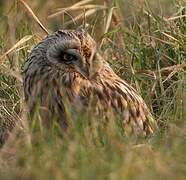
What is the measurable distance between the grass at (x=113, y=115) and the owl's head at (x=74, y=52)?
1.01ft

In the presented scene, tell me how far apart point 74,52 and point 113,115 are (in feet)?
1.38

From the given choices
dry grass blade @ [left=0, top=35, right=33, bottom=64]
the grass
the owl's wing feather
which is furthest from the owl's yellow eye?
dry grass blade @ [left=0, top=35, right=33, bottom=64]

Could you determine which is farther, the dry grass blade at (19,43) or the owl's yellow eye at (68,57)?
the dry grass blade at (19,43)

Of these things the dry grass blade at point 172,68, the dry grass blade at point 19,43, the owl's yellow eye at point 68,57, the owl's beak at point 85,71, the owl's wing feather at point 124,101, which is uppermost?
the dry grass blade at point 19,43

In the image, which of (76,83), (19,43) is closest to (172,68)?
(76,83)

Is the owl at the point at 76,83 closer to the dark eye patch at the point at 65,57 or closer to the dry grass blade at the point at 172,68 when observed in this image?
the dark eye patch at the point at 65,57

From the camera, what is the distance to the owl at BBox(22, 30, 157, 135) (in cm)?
484

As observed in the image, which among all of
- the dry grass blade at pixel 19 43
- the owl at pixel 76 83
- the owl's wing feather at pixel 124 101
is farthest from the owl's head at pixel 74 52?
the dry grass blade at pixel 19 43

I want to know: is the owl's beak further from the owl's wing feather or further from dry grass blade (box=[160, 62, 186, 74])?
dry grass blade (box=[160, 62, 186, 74])

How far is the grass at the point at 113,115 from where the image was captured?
3426mm

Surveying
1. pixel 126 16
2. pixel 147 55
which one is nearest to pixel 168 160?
pixel 147 55

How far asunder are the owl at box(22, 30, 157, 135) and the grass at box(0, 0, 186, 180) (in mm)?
A: 128

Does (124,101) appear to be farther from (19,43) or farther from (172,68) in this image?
(19,43)

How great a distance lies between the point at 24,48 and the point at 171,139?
237 centimetres
